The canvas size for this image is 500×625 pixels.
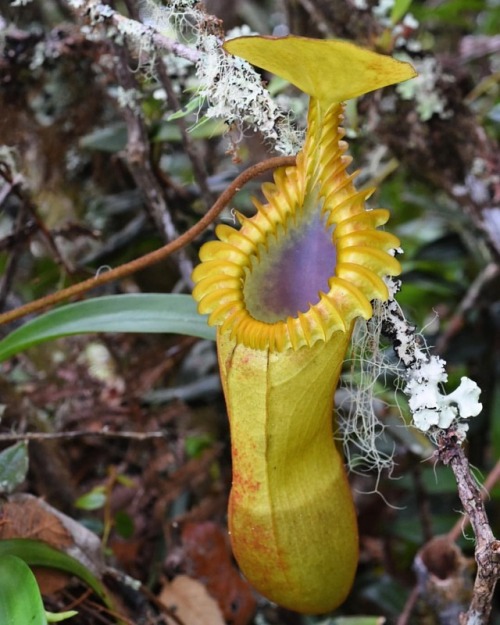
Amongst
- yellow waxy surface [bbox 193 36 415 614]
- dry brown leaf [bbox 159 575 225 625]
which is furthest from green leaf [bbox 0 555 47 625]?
dry brown leaf [bbox 159 575 225 625]

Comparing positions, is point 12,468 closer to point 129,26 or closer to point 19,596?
point 19,596

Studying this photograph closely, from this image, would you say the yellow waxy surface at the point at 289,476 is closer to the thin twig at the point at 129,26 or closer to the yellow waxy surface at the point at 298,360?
the yellow waxy surface at the point at 298,360

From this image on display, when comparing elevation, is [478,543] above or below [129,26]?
below

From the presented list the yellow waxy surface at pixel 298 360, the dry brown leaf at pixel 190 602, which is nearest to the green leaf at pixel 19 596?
the yellow waxy surface at pixel 298 360

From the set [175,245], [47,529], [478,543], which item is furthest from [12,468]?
[478,543]

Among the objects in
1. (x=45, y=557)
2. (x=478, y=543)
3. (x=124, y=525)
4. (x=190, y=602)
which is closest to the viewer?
(x=478, y=543)

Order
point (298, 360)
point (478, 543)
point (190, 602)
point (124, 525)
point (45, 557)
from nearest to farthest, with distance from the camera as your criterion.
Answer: point (478, 543) → point (298, 360) → point (45, 557) → point (190, 602) → point (124, 525)

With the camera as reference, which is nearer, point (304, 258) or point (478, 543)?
point (478, 543)

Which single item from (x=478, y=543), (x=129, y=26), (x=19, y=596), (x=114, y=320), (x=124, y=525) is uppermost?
(x=129, y=26)
